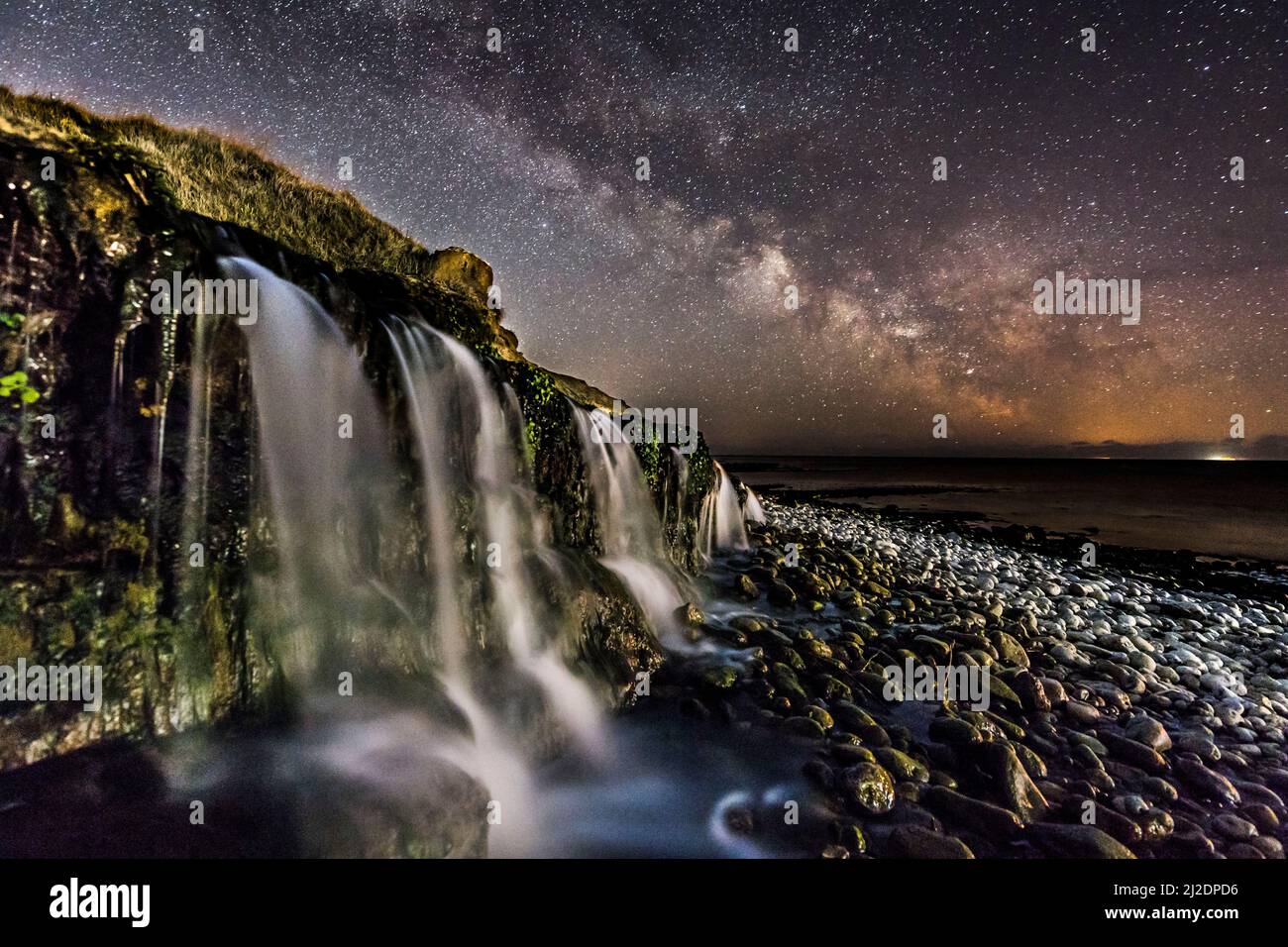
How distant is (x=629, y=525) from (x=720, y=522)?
6070 millimetres

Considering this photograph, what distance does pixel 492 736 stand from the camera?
515 centimetres

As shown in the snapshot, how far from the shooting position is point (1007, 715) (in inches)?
246

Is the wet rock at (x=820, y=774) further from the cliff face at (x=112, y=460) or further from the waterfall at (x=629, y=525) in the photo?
the cliff face at (x=112, y=460)

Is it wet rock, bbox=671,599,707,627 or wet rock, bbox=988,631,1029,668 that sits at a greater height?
wet rock, bbox=671,599,707,627

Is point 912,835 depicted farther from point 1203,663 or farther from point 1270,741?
point 1203,663

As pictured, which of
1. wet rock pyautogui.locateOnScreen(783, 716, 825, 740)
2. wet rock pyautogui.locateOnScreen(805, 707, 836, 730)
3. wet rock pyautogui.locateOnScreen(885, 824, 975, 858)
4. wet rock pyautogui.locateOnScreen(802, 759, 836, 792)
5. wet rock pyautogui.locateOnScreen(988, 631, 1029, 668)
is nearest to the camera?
wet rock pyautogui.locateOnScreen(885, 824, 975, 858)

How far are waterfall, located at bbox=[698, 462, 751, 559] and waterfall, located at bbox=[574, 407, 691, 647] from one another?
340 cm

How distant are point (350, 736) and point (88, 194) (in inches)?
193

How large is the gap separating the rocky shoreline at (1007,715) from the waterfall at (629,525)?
3.10ft

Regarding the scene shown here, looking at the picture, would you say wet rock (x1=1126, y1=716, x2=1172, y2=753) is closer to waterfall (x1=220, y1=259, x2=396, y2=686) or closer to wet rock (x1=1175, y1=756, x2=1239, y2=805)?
wet rock (x1=1175, y1=756, x2=1239, y2=805)

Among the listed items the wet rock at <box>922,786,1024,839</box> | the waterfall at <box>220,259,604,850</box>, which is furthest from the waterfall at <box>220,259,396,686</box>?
the wet rock at <box>922,786,1024,839</box>

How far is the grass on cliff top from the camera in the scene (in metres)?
9.28

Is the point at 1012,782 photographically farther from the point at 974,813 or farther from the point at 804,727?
Answer: the point at 804,727
